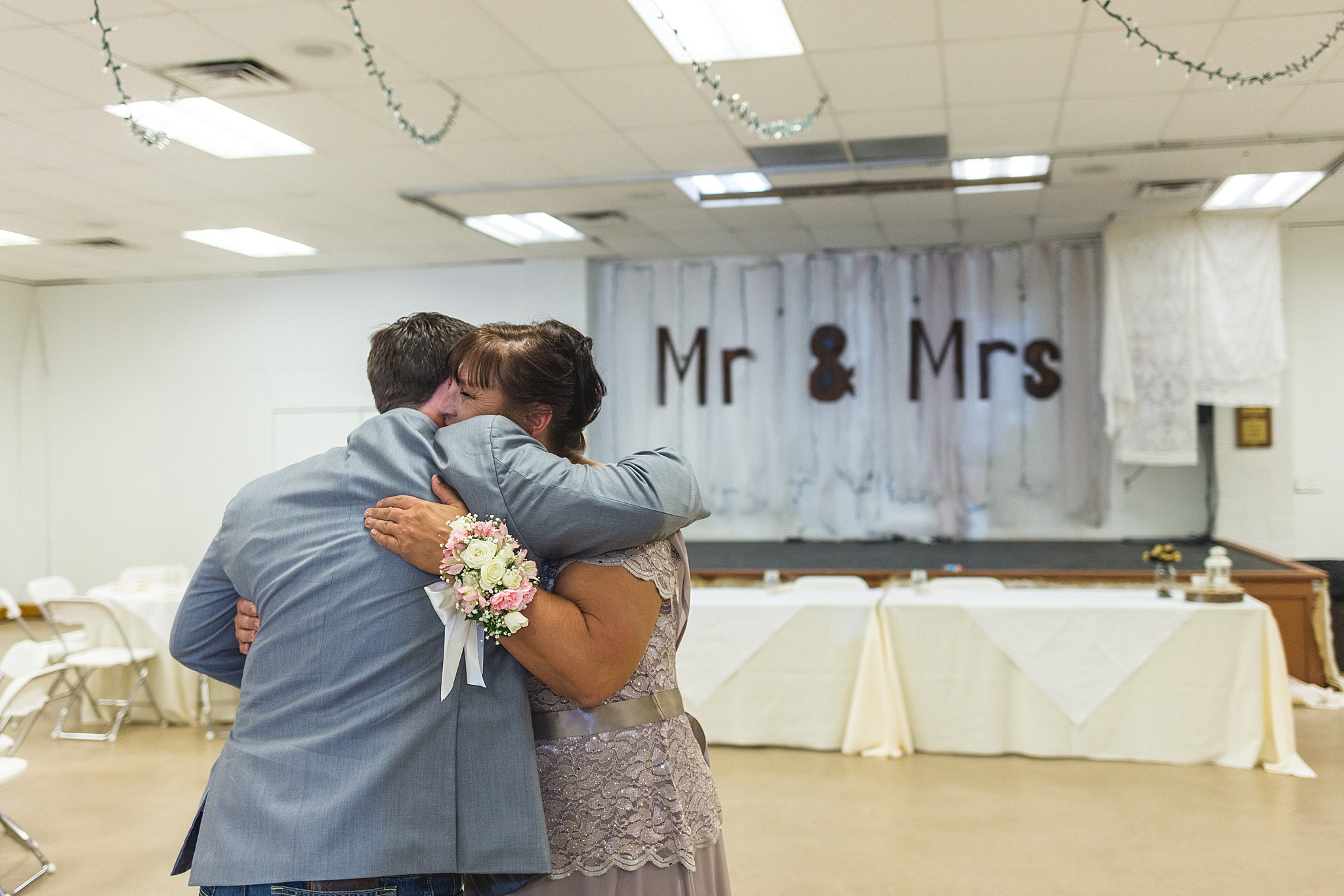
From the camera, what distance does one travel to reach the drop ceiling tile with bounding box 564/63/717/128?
490 cm

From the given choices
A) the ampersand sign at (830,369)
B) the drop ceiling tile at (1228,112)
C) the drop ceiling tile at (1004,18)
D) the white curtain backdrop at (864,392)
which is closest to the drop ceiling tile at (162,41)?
the drop ceiling tile at (1004,18)

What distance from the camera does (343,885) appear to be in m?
1.39

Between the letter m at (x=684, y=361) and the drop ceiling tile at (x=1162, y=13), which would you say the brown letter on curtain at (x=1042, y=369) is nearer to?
the letter m at (x=684, y=361)

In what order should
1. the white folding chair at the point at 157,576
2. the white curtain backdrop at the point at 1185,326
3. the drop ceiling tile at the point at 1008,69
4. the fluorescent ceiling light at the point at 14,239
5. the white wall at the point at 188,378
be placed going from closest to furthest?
1. the drop ceiling tile at the point at 1008,69
2. the white folding chair at the point at 157,576
3. the white curtain backdrop at the point at 1185,326
4. the fluorescent ceiling light at the point at 14,239
5. the white wall at the point at 188,378

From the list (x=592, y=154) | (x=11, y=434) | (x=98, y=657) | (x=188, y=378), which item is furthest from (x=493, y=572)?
(x=11, y=434)

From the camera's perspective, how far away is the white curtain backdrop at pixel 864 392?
9.08 metres

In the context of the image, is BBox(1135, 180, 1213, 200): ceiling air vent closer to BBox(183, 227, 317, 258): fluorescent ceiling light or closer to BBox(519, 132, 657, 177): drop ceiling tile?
BBox(519, 132, 657, 177): drop ceiling tile

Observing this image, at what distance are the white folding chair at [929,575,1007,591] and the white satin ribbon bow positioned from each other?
179 inches

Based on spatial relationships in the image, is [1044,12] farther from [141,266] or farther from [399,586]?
[141,266]

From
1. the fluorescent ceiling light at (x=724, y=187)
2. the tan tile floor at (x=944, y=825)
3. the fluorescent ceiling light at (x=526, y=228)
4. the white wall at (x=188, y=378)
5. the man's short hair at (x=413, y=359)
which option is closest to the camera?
the man's short hair at (x=413, y=359)

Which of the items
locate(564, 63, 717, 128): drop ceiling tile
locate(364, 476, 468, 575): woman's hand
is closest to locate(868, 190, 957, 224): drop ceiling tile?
locate(564, 63, 717, 128): drop ceiling tile

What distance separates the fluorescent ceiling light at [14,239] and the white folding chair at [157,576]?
2903mm

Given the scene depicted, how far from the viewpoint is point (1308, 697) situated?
620 cm

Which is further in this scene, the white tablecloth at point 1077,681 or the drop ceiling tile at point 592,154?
the drop ceiling tile at point 592,154
